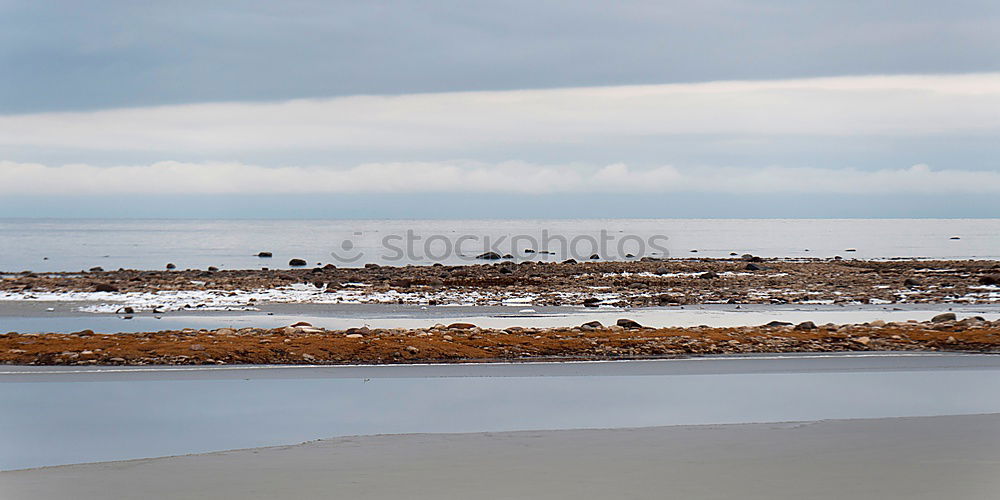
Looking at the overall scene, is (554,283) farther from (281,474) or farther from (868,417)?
(281,474)

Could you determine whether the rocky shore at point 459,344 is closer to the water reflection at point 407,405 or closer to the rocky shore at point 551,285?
the water reflection at point 407,405

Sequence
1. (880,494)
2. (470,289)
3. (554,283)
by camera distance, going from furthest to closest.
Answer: (554,283) < (470,289) < (880,494)

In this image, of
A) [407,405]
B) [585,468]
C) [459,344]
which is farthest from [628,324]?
[585,468]

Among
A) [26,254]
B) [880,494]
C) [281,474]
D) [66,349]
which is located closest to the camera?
[880,494]

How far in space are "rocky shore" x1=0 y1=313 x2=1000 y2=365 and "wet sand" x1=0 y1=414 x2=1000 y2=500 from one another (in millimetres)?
5986

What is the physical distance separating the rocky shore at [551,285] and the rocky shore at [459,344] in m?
10.6

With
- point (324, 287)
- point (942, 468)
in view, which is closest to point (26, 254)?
point (324, 287)

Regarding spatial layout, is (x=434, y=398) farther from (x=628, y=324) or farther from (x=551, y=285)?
(x=551, y=285)

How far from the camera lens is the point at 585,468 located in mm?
8797

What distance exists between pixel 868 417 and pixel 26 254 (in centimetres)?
7205

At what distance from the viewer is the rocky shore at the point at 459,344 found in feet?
52.1

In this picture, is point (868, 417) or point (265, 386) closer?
point (868, 417)

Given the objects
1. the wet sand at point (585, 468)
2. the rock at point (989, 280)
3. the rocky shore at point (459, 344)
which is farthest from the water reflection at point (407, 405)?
the rock at point (989, 280)

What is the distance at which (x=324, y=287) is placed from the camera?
35.4m
